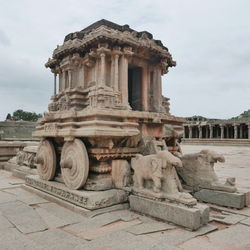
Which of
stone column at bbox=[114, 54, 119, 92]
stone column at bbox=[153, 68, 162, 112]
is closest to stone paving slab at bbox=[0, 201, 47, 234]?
stone column at bbox=[114, 54, 119, 92]

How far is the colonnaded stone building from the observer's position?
40559 millimetres

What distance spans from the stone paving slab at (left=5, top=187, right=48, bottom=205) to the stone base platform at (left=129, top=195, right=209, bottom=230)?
1.88 metres

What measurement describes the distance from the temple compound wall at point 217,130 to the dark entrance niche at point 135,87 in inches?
1284

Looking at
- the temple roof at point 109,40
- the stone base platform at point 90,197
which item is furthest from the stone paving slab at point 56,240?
the temple roof at point 109,40

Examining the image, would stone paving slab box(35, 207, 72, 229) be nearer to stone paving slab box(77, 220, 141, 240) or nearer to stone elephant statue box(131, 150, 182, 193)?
stone paving slab box(77, 220, 141, 240)

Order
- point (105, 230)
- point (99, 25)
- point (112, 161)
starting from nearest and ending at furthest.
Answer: point (105, 230), point (112, 161), point (99, 25)

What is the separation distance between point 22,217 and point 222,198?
307 centimetres

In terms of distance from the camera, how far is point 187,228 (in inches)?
115

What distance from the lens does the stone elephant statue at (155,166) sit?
3391 mm

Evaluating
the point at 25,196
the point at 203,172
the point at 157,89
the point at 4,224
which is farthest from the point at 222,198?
the point at 157,89

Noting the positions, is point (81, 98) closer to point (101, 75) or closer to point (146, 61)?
point (101, 75)

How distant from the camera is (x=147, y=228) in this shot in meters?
2.96

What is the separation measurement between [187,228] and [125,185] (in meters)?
1.31

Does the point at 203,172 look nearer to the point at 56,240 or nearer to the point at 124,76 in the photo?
the point at 56,240
